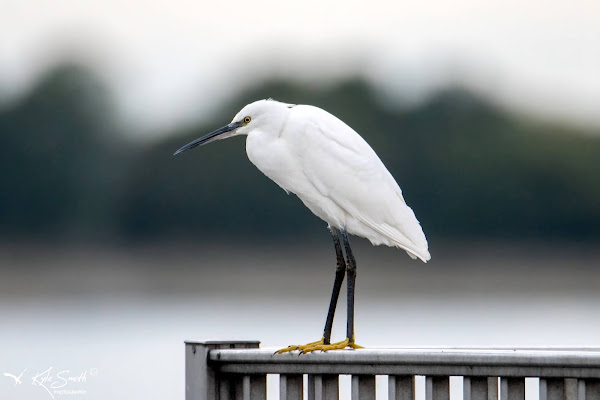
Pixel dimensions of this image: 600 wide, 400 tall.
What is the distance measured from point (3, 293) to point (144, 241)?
15.5 ft

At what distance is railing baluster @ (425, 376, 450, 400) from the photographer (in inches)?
111

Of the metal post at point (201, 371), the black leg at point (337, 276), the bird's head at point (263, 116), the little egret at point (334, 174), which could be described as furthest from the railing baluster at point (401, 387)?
the bird's head at point (263, 116)

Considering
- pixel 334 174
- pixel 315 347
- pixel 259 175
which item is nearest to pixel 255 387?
pixel 315 347

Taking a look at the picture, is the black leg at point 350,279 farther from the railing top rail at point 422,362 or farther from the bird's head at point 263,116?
the railing top rail at point 422,362

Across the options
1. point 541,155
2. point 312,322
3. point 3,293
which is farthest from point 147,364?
point 541,155

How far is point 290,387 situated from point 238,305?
49.9ft

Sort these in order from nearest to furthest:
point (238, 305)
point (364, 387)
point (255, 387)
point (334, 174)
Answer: point (364, 387), point (255, 387), point (334, 174), point (238, 305)

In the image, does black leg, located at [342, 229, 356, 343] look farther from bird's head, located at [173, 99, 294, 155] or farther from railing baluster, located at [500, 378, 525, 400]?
railing baluster, located at [500, 378, 525, 400]

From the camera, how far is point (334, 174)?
165 inches

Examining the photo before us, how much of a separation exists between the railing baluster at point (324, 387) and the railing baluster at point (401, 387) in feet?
0.58

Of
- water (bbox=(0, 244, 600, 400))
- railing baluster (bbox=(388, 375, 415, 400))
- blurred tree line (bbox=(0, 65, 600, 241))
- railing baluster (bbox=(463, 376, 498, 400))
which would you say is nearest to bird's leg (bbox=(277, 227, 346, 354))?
railing baluster (bbox=(388, 375, 415, 400))

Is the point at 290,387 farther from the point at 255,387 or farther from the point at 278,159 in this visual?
the point at 278,159

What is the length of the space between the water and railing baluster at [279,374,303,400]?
6.00 m

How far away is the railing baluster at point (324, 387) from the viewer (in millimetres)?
2969
